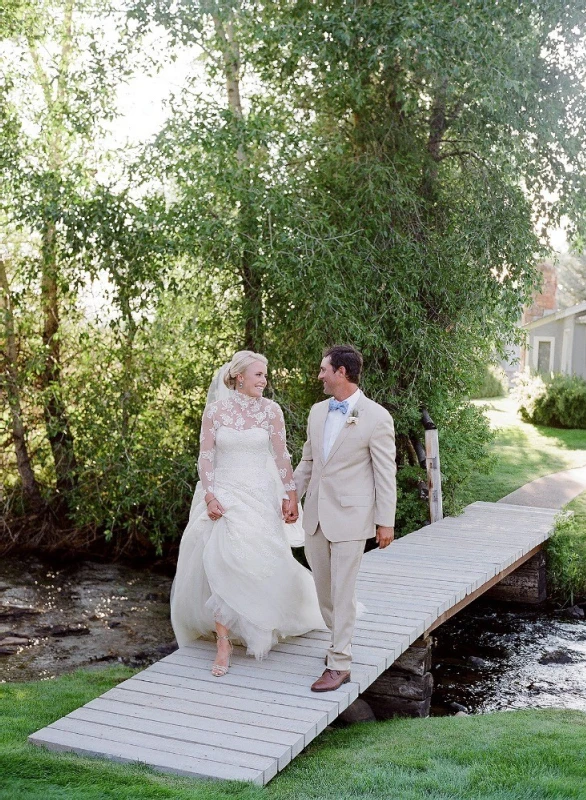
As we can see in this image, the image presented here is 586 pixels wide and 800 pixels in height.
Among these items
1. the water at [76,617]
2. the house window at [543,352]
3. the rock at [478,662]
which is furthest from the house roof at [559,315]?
the rock at [478,662]

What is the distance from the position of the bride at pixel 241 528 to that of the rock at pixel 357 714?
2.60 feet

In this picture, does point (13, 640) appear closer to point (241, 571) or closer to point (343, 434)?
point (241, 571)

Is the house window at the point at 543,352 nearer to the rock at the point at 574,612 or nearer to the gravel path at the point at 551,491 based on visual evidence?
the gravel path at the point at 551,491

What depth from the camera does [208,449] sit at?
19.6ft

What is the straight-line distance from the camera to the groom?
534 cm

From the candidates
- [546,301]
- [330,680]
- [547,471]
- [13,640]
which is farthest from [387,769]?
[546,301]

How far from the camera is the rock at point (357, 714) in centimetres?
645

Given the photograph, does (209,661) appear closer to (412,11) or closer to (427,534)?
(427,534)

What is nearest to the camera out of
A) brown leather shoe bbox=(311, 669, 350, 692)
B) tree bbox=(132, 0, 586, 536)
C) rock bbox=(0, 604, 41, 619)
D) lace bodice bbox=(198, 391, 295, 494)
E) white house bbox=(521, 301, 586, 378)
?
brown leather shoe bbox=(311, 669, 350, 692)

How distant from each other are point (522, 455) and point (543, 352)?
11163 millimetres

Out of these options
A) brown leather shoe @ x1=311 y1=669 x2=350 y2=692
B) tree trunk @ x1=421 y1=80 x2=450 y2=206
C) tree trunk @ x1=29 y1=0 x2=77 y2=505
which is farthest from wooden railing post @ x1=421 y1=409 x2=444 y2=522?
brown leather shoe @ x1=311 y1=669 x2=350 y2=692

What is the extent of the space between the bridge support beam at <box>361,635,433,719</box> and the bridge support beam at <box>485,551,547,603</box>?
14.2 feet

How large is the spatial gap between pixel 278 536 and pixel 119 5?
8135 millimetres

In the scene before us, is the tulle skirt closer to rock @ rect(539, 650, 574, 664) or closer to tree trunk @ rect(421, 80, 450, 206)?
rock @ rect(539, 650, 574, 664)
